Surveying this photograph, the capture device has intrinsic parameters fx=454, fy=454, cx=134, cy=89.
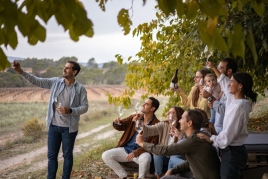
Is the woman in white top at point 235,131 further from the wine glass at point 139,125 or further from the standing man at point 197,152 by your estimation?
the wine glass at point 139,125

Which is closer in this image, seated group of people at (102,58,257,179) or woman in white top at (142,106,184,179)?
seated group of people at (102,58,257,179)

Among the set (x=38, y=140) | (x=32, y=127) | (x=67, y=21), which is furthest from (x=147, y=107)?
(x=38, y=140)

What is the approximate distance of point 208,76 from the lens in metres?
4.03

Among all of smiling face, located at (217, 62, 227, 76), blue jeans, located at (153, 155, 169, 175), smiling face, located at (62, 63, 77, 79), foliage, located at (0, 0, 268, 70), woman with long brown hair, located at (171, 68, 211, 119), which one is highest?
foliage, located at (0, 0, 268, 70)

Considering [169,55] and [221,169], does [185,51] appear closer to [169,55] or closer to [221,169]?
[169,55]

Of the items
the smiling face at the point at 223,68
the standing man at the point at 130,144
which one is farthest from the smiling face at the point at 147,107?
the smiling face at the point at 223,68

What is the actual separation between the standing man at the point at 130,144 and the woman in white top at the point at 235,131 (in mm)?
1335

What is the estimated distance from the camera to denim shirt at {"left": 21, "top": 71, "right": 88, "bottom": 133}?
15.0 feet

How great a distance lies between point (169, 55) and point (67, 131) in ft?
10.2

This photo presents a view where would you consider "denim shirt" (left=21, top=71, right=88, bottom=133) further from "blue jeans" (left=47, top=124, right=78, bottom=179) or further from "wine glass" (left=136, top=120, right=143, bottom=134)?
"wine glass" (left=136, top=120, right=143, bottom=134)

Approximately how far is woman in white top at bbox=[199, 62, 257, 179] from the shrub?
7.24 m

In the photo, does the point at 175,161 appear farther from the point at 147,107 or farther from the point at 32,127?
the point at 32,127

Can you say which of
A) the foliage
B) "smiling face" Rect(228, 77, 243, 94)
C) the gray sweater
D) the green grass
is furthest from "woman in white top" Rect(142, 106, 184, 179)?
the green grass

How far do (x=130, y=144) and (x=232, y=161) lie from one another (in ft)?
5.61
